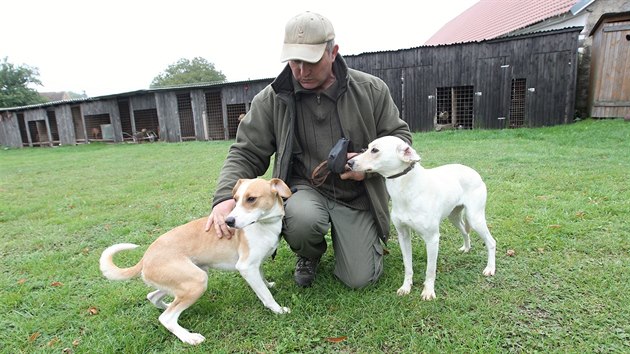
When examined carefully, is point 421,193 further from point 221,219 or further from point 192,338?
point 192,338

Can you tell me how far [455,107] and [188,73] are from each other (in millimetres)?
57886

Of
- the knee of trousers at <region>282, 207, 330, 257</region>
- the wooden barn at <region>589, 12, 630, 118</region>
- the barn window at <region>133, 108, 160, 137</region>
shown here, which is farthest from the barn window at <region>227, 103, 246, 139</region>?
the knee of trousers at <region>282, 207, 330, 257</region>

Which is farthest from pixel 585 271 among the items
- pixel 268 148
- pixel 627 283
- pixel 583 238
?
pixel 268 148

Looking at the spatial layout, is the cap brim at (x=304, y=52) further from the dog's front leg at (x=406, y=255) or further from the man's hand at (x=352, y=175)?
the dog's front leg at (x=406, y=255)

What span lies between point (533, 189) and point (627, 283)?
2772 millimetres

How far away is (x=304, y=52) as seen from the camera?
2.66 m

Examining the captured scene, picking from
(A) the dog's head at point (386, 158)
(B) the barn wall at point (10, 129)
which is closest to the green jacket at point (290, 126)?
(A) the dog's head at point (386, 158)

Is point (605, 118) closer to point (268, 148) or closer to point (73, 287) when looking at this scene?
point (268, 148)

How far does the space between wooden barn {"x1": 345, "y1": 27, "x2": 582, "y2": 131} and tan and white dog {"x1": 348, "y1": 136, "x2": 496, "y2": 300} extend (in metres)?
13.2

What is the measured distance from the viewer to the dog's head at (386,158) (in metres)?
2.50

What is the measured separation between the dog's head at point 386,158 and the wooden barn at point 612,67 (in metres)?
12.8

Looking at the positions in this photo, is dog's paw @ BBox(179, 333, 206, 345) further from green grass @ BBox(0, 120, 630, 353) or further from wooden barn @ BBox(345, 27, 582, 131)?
wooden barn @ BBox(345, 27, 582, 131)

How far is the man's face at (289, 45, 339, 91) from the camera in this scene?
2.76 meters

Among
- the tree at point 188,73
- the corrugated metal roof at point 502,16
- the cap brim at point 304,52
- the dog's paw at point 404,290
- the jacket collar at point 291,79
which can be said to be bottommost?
the dog's paw at point 404,290
